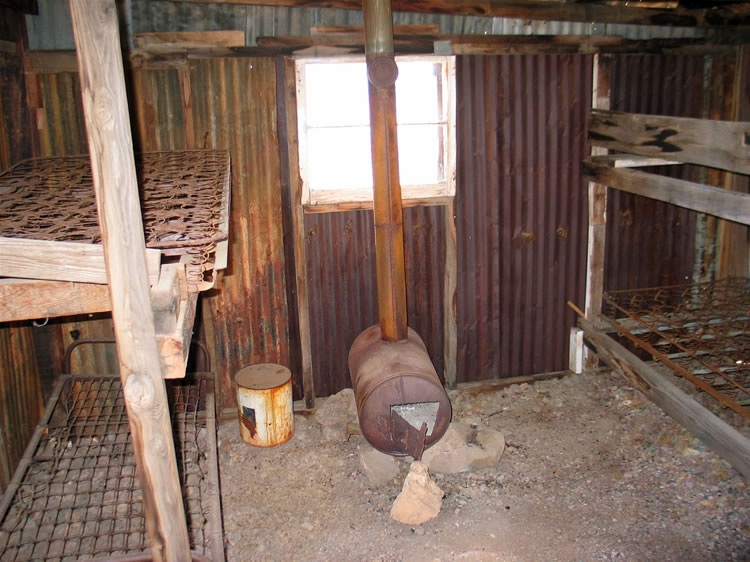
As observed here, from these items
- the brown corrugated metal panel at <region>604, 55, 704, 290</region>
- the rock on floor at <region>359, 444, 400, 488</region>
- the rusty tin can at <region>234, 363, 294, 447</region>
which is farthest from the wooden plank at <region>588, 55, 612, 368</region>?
the rusty tin can at <region>234, 363, 294, 447</region>

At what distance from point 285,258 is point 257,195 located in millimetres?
741

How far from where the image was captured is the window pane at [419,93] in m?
6.61

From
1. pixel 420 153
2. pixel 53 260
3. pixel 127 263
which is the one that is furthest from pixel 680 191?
pixel 53 260

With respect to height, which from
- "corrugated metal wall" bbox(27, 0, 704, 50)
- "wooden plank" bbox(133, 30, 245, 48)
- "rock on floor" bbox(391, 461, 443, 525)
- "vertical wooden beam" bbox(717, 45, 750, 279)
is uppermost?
"corrugated metal wall" bbox(27, 0, 704, 50)

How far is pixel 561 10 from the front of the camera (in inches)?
263

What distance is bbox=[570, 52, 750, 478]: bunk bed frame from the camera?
198 inches

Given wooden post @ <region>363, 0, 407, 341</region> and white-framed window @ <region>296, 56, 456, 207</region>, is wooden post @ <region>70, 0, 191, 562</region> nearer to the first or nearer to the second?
wooden post @ <region>363, 0, 407, 341</region>

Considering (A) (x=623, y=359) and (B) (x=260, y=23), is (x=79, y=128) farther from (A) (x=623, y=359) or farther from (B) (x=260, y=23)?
(A) (x=623, y=359)

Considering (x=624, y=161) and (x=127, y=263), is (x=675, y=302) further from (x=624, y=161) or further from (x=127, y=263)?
(x=127, y=263)

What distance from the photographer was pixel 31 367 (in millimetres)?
6109

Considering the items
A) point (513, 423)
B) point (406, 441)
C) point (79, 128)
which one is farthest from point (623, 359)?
point (79, 128)

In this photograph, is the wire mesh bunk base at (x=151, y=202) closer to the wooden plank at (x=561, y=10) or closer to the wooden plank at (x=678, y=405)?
the wooden plank at (x=561, y=10)

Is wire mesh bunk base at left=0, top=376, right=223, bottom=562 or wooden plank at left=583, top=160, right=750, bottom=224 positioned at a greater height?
wooden plank at left=583, top=160, right=750, bottom=224

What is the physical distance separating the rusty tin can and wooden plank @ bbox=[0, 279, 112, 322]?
359 centimetres
